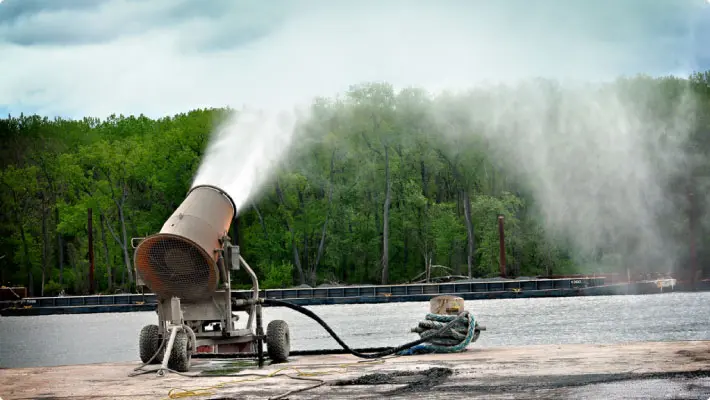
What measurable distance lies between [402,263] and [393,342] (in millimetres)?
47748

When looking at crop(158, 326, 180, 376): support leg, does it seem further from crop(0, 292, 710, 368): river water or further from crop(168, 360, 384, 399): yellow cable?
crop(0, 292, 710, 368): river water

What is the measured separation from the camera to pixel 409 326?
1880 inches

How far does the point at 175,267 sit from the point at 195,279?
0.37 m

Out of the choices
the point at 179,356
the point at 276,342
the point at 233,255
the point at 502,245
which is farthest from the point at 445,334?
the point at 502,245

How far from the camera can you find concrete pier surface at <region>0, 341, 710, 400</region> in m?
12.0

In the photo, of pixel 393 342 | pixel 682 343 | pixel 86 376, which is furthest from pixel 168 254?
pixel 393 342

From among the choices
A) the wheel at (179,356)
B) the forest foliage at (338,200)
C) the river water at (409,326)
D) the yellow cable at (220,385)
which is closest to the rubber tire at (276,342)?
the yellow cable at (220,385)

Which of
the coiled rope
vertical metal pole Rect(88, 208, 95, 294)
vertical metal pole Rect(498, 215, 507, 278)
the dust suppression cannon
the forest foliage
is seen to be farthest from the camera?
vertical metal pole Rect(88, 208, 95, 294)

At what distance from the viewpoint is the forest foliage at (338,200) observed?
257 ft

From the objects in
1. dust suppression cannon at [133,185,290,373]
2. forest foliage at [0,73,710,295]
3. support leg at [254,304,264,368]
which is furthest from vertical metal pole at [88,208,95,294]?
support leg at [254,304,264,368]

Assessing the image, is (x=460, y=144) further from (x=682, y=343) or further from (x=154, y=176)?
(x=682, y=343)

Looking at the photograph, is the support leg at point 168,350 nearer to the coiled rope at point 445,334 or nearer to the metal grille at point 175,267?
the metal grille at point 175,267

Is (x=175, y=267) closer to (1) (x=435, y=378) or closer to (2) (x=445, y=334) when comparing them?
(2) (x=445, y=334)

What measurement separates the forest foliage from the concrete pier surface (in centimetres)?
5913
